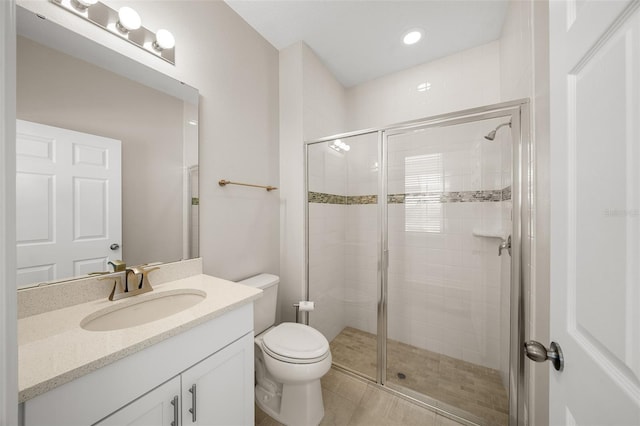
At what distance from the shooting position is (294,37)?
1.85 metres

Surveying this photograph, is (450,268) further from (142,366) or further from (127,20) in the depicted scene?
(127,20)

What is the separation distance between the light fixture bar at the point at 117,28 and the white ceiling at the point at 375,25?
Result: 656 mm

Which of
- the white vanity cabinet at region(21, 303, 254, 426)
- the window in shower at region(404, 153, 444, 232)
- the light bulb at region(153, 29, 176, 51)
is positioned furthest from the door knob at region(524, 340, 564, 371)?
the light bulb at region(153, 29, 176, 51)

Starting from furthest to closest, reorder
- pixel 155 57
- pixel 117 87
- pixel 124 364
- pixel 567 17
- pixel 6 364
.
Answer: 1. pixel 155 57
2. pixel 117 87
3. pixel 124 364
4. pixel 567 17
5. pixel 6 364

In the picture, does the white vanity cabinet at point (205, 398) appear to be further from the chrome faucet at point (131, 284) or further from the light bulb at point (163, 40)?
the light bulb at point (163, 40)

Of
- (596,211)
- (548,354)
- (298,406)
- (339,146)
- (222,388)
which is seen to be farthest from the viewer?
(339,146)

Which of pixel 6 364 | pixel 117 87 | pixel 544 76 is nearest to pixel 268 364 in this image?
pixel 6 364

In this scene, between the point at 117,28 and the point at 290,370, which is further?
the point at 290,370

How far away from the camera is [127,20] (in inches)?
41.8

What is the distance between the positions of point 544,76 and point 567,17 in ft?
1.81

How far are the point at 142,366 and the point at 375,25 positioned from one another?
2274mm

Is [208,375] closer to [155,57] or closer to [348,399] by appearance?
[348,399]

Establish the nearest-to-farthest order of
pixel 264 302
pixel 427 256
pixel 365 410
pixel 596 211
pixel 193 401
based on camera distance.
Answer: pixel 596 211, pixel 193 401, pixel 365 410, pixel 264 302, pixel 427 256

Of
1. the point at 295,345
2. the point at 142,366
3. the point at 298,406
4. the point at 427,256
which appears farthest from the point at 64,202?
the point at 427,256
